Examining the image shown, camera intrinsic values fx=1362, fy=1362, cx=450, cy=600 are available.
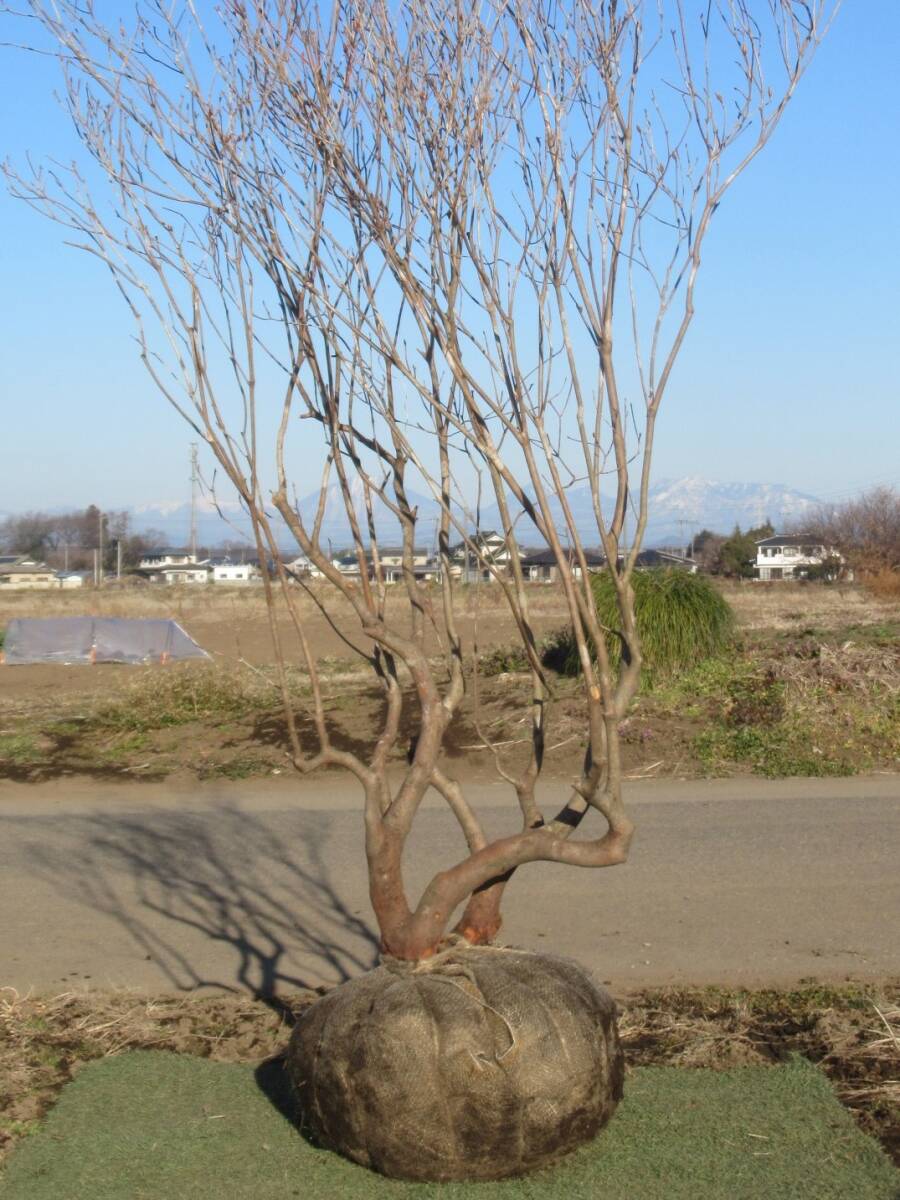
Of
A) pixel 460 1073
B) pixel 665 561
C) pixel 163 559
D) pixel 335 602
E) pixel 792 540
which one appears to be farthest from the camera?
pixel 163 559

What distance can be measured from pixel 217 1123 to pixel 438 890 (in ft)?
3.19

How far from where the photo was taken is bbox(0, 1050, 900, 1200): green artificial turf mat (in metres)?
3.69

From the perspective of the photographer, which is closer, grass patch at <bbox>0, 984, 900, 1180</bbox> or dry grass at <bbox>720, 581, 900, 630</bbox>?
grass patch at <bbox>0, 984, 900, 1180</bbox>

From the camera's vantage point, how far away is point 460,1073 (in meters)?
3.71

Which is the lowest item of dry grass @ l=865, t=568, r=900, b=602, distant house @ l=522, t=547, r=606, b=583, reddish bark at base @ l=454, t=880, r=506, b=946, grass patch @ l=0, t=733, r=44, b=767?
grass patch @ l=0, t=733, r=44, b=767

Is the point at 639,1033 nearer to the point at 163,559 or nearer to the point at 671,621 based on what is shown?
the point at 671,621

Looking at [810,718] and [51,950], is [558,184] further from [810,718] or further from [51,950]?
[810,718]

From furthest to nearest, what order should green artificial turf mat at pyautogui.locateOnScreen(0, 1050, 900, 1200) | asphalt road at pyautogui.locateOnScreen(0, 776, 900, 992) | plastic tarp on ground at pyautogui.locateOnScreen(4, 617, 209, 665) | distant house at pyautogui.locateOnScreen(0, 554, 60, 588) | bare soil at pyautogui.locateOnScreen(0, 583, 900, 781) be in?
1. distant house at pyautogui.locateOnScreen(0, 554, 60, 588)
2. plastic tarp on ground at pyautogui.locateOnScreen(4, 617, 209, 665)
3. bare soil at pyautogui.locateOnScreen(0, 583, 900, 781)
4. asphalt road at pyautogui.locateOnScreen(0, 776, 900, 992)
5. green artificial turf mat at pyautogui.locateOnScreen(0, 1050, 900, 1200)

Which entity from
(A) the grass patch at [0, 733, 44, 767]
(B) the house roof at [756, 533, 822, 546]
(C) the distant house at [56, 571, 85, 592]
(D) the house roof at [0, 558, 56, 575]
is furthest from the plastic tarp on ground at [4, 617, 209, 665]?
(D) the house roof at [0, 558, 56, 575]

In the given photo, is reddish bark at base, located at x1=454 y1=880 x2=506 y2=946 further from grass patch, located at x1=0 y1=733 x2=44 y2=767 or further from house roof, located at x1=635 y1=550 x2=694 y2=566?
grass patch, located at x1=0 y1=733 x2=44 y2=767

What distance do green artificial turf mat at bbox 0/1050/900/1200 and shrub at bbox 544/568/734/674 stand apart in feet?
28.1

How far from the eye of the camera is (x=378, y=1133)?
374 cm

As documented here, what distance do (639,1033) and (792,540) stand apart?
3128 inches

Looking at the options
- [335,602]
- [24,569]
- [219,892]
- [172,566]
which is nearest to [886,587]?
[335,602]
